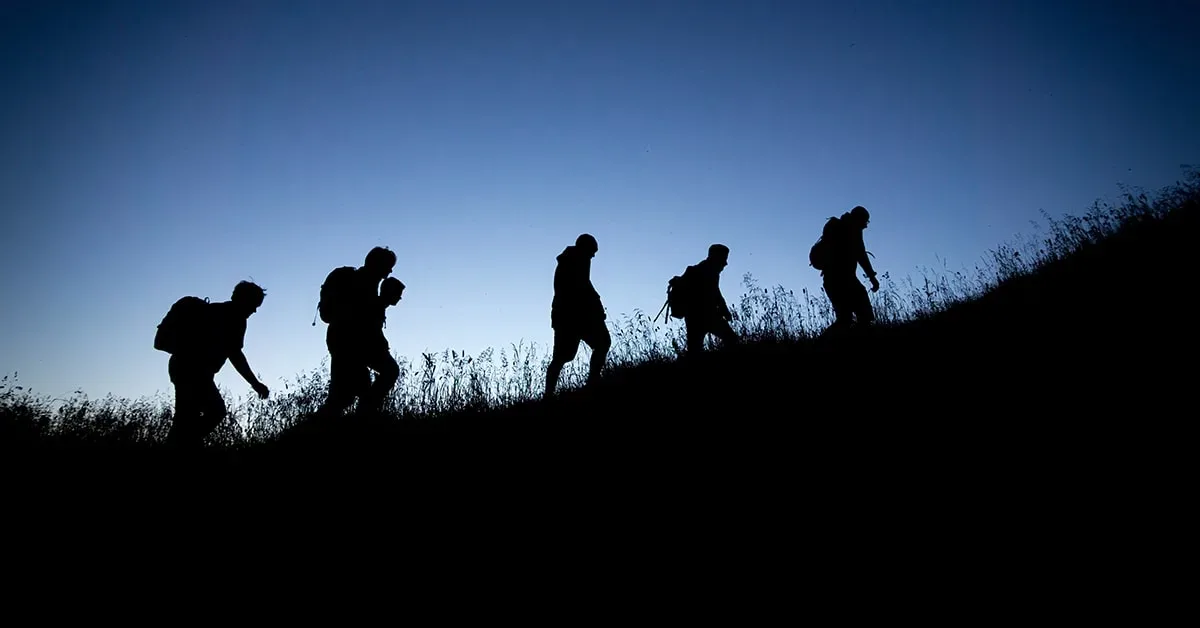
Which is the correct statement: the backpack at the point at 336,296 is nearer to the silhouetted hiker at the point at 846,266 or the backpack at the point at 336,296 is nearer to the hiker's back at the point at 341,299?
the hiker's back at the point at 341,299

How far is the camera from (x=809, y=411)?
2.83 m

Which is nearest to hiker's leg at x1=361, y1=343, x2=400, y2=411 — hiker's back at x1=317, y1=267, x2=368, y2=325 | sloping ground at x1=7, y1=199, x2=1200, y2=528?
sloping ground at x1=7, y1=199, x2=1200, y2=528

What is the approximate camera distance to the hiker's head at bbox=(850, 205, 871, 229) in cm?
546

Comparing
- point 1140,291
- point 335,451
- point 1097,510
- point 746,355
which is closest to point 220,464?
point 335,451

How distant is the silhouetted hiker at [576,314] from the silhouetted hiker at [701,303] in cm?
112

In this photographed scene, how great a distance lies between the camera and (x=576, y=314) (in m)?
4.88

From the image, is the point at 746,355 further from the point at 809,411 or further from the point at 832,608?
the point at 832,608

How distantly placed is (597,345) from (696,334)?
1.28 m

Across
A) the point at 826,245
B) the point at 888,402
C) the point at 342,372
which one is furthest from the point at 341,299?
the point at 826,245

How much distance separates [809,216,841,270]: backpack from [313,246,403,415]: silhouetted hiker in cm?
456

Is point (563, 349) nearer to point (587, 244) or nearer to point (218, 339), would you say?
point (587, 244)

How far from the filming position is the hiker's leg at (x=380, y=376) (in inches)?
157

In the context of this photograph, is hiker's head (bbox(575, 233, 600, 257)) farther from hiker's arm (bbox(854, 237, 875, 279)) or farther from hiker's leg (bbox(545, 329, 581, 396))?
hiker's arm (bbox(854, 237, 875, 279))

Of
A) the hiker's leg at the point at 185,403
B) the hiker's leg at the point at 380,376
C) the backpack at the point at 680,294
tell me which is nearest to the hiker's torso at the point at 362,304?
the hiker's leg at the point at 380,376
